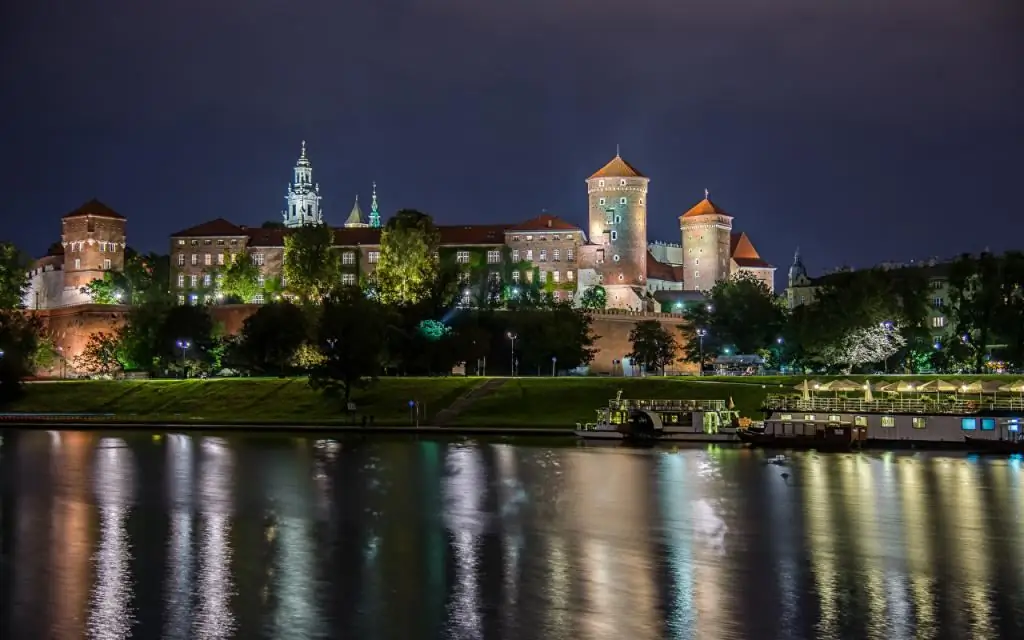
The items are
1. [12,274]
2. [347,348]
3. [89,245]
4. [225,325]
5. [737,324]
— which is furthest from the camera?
[89,245]

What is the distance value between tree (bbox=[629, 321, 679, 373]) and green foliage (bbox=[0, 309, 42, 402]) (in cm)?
4381

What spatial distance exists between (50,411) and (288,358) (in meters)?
15.1

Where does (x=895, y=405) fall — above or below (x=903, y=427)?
above

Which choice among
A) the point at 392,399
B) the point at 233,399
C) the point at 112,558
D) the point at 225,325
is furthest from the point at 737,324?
the point at 112,558

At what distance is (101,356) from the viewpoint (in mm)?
103125

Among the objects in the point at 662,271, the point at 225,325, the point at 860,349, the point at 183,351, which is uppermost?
the point at 662,271

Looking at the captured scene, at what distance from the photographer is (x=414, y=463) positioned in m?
53.2

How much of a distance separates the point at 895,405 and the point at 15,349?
58.4 meters

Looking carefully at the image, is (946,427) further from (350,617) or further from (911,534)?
(350,617)

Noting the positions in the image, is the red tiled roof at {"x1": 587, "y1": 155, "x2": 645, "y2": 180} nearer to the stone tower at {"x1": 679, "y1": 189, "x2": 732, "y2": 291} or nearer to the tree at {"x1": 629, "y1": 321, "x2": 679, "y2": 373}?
the stone tower at {"x1": 679, "y1": 189, "x2": 732, "y2": 291}

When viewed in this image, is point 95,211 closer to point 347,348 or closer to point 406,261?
point 406,261

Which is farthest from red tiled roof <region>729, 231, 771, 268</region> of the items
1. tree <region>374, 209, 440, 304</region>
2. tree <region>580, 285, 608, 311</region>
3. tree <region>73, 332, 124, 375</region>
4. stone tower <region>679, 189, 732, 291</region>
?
tree <region>73, 332, 124, 375</region>

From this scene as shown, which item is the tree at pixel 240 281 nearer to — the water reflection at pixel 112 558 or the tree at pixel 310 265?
the tree at pixel 310 265

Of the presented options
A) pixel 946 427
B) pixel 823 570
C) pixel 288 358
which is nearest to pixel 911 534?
pixel 823 570
